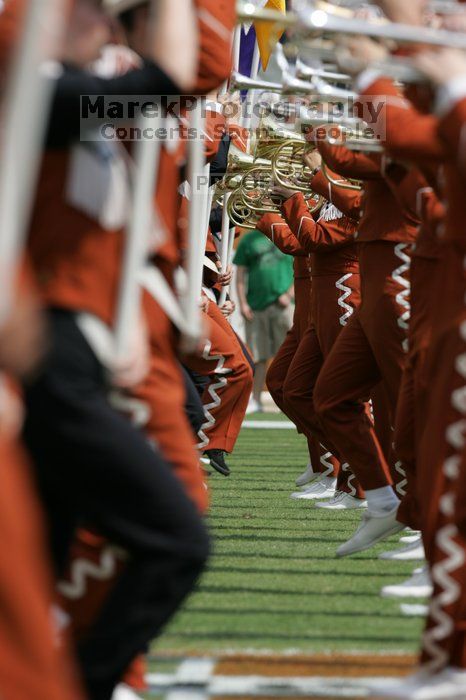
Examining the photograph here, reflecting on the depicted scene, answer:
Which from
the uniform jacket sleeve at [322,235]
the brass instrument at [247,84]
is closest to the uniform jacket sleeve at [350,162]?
the brass instrument at [247,84]

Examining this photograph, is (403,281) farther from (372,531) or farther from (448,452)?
(448,452)

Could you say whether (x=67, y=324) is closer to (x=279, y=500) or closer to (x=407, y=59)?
(x=407, y=59)

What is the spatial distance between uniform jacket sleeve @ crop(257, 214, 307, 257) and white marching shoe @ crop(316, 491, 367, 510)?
1802 millimetres

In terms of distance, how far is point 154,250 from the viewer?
327 centimetres

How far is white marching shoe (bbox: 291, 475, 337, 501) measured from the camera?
329 inches

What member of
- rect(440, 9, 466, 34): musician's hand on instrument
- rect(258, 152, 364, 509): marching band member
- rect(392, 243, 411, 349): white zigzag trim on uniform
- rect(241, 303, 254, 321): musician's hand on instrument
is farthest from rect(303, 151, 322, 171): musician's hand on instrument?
rect(241, 303, 254, 321): musician's hand on instrument

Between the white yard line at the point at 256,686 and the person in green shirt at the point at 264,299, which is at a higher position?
the white yard line at the point at 256,686

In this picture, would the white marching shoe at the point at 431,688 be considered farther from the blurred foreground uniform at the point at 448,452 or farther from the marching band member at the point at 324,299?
the marching band member at the point at 324,299

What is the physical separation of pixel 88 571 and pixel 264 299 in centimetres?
1400

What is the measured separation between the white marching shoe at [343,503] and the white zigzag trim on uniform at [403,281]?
2122 millimetres

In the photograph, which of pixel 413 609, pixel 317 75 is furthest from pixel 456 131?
pixel 413 609

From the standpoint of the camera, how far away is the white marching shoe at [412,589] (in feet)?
16.9

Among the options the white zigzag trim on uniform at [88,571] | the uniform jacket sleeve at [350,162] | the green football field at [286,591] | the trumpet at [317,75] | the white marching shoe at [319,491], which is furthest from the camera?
the white marching shoe at [319,491]

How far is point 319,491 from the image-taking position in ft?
27.7
